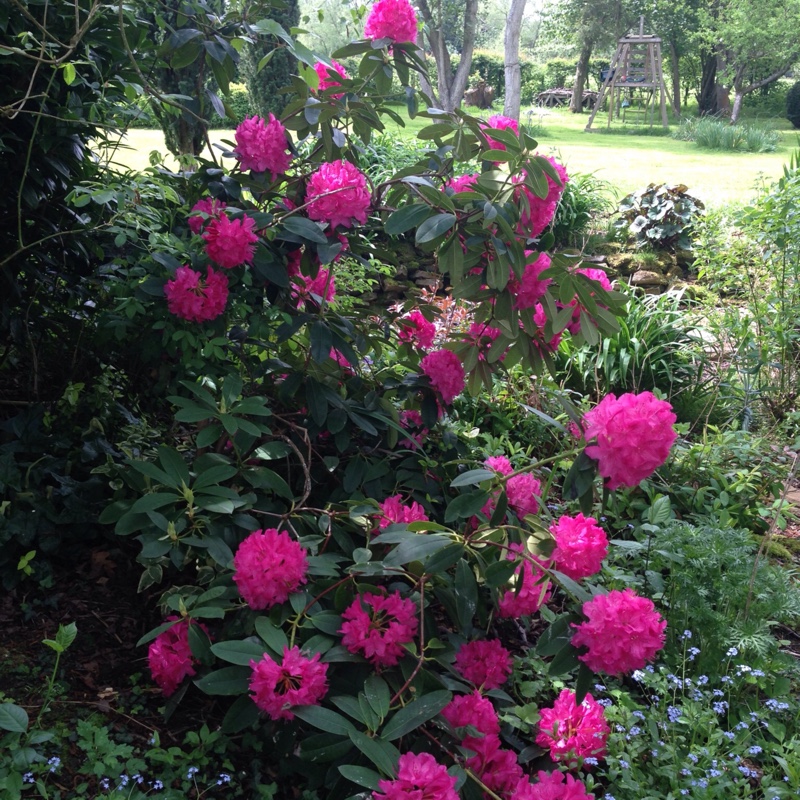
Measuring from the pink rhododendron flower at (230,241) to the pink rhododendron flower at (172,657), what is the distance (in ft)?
2.56

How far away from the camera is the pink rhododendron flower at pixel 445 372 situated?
1.99 m

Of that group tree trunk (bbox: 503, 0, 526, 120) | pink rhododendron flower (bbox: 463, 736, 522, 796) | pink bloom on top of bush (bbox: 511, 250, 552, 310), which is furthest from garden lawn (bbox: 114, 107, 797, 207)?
pink rhododendron flower (bbox: 463, 736, 522, 796)

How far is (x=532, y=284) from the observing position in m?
1.71

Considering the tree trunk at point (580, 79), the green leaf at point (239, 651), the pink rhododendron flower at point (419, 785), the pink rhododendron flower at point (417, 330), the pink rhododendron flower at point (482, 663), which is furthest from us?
the tree trunk at point (580, 79)

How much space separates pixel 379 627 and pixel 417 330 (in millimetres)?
1043

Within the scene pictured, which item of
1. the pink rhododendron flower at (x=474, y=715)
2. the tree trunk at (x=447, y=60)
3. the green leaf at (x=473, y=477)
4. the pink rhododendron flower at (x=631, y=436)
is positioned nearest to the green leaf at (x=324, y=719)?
the pink rhododendron flower at (x=474, y=715)

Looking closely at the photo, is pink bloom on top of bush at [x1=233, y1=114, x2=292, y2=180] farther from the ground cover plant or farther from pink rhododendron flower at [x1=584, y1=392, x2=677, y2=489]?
pink rhododendron flower at [x1=584, y1=392, x2=677, y2=489]

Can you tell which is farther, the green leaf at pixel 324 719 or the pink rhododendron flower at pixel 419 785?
the green leaf at pixel 324 719

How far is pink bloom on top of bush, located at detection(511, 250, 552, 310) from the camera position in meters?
1.71

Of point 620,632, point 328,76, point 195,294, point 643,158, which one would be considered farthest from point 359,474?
point 643,158

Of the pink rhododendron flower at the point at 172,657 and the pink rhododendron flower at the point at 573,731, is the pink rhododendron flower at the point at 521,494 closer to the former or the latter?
the pink rhododendron flower at the point at 573,731

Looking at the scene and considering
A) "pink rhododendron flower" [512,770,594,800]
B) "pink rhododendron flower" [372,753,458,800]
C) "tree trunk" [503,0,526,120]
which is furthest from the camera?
"tree trunk" [503,0,526,120]

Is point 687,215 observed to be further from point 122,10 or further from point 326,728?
point 326,728

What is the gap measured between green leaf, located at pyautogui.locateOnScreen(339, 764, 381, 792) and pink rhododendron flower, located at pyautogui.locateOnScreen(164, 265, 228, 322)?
100 centimetres
